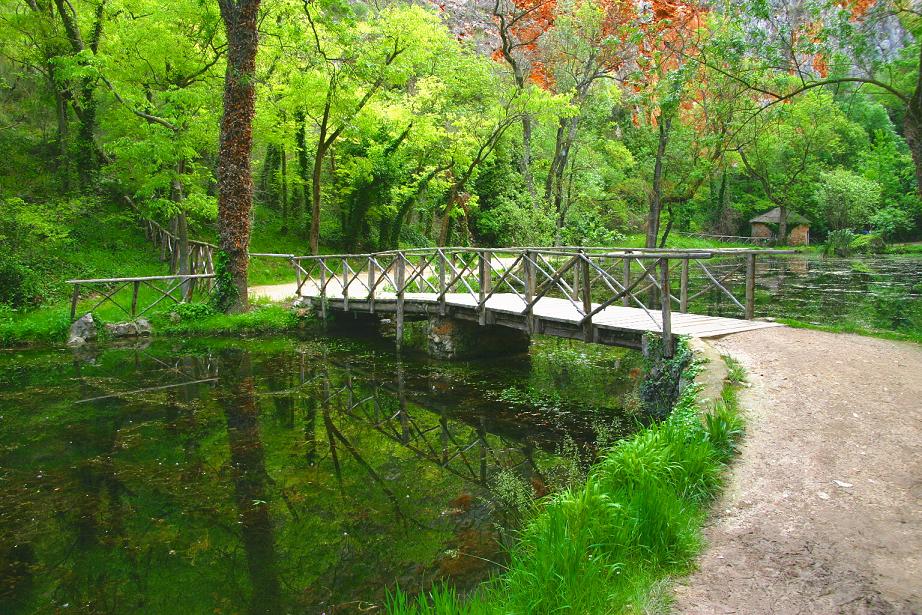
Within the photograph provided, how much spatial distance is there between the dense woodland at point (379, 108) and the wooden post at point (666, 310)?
3154mm

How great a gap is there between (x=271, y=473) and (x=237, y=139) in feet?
29.5

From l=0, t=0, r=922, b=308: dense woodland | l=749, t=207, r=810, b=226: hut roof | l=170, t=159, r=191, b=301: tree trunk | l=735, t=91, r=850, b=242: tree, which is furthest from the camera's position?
l=749, t=207, r=810, b=226: hut roof

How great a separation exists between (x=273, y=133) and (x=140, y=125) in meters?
3.69

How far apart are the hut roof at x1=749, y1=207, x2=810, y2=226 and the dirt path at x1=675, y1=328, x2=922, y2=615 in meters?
38.2

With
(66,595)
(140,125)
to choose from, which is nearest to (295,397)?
(66,595)

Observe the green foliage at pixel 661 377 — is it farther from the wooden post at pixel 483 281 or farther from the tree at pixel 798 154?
the tree at pixel 798 154

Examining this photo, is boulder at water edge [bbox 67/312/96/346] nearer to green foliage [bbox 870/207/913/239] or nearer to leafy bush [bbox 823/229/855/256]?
leafy bush [bbox 823/229/855/256]

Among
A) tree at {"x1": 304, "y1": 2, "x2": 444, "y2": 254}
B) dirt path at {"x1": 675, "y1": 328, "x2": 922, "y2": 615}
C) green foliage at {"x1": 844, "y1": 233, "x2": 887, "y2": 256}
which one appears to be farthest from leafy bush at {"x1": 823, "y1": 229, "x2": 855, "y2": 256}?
dirt path at {"x1": 675, "y1": 328, "x2": 922, "y2": 615}

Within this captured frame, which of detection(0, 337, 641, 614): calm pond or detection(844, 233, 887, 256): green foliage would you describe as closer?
detection(0, 337, 641, 614): calm pond

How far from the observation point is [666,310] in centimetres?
664

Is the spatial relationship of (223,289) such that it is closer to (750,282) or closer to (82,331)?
(82,331)

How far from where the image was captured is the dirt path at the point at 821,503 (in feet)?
9.02

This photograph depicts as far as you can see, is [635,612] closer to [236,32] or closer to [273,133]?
[236,32]

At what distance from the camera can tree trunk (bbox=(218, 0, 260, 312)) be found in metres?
11.7
